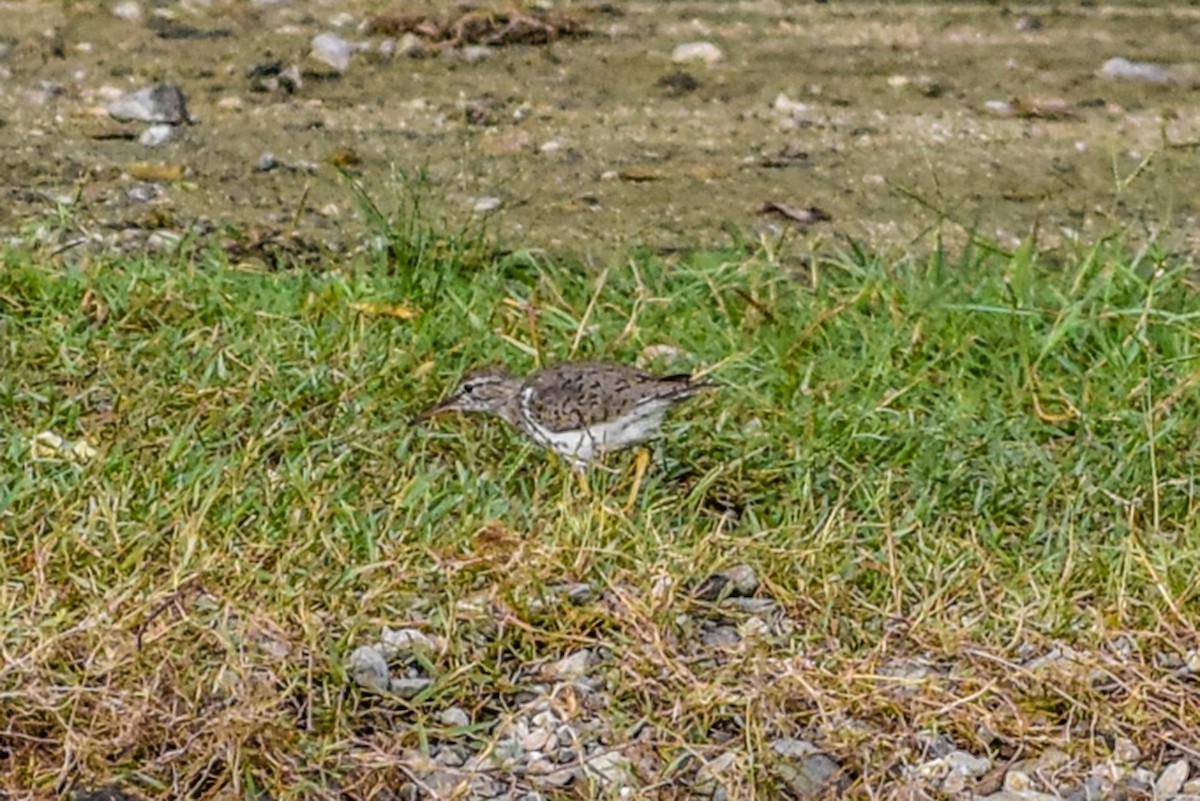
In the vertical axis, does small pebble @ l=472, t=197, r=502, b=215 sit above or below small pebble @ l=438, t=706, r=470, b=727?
below

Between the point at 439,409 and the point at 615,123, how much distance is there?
10.3ft

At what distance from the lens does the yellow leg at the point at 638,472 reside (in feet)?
17.5

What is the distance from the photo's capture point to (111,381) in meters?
6.02

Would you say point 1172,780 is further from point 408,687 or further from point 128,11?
point 128,11

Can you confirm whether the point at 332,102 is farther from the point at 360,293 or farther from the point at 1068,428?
the point at 1068,428

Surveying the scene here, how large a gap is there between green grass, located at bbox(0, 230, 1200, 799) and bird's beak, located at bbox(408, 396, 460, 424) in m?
0.04

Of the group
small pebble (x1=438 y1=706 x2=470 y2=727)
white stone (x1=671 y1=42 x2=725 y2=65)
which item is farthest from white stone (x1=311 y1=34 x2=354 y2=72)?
small pebble (x1=438 y1=706 x2=470 y2=727)

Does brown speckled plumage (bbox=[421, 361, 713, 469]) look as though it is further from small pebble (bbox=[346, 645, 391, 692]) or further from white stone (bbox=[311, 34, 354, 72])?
white stone (bbox=[311, 34, 354, 72])

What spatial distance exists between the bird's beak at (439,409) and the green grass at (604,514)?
36 mm

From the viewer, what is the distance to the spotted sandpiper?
552 centimetres

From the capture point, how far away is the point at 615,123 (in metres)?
8.67

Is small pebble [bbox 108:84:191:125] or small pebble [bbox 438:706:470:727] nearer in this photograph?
small pebble [bbox 438:706:470:727]

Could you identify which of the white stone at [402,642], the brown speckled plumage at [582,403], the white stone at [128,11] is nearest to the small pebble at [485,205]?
the brown speckled plumage at [582,403]

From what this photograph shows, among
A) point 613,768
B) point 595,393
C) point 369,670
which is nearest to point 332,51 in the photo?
point 595,393
